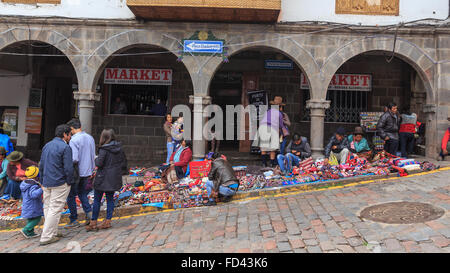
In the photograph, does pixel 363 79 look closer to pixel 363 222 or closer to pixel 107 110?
pixel 363 222

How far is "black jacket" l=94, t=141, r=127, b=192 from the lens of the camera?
19.0 ft

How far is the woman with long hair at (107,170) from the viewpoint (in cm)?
580

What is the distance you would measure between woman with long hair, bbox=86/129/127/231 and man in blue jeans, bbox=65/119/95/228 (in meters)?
0.42

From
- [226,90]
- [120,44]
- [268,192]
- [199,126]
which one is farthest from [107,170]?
[226,90]

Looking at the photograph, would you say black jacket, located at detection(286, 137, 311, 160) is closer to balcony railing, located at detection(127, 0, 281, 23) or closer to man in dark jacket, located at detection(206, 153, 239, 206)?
man in dark jacket, located at detection(206, 153, 239, 206)

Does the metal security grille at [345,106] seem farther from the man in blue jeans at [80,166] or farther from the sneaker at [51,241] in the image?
the sneaker at [51,241]

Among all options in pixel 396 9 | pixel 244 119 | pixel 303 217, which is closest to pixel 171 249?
pixel 303 217

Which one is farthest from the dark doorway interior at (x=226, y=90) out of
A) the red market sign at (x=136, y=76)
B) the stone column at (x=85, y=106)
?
Result: the stone column at (x=85, y=106)

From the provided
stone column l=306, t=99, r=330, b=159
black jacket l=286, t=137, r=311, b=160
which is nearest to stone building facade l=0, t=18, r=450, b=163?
stone column l=306, t=99, r=330, b=159

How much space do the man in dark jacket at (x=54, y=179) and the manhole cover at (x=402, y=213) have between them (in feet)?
16.0

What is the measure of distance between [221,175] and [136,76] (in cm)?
723

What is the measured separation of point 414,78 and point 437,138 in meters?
3.40

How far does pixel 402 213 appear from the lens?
5.50 meters

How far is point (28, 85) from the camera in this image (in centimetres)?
1290
